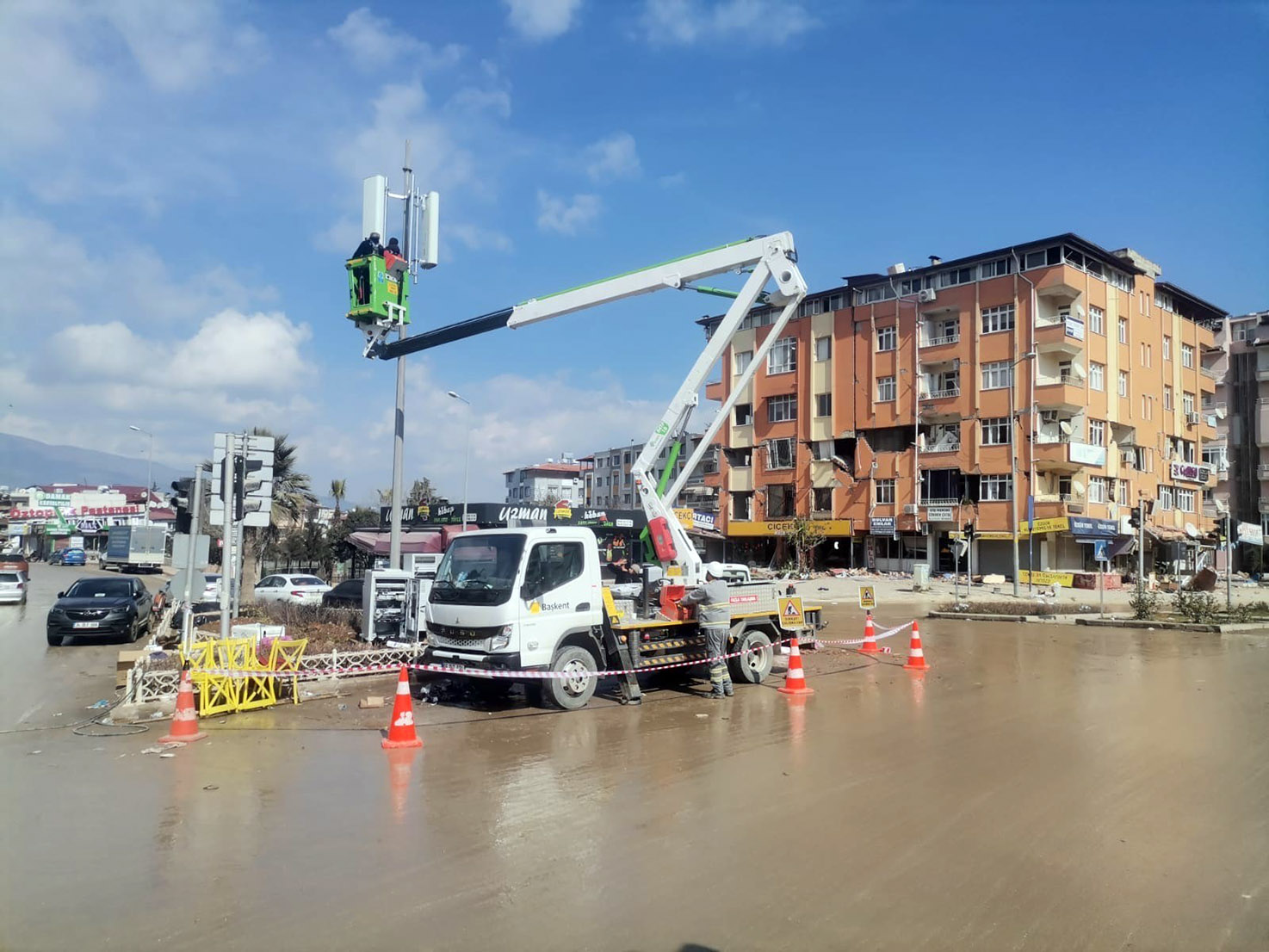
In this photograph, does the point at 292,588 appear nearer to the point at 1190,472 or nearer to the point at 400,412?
the point at 400,412

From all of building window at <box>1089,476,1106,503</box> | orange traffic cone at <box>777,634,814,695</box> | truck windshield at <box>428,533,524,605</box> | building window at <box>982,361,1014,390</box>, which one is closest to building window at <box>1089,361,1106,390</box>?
building window at <box>982,361,1014,390</box>

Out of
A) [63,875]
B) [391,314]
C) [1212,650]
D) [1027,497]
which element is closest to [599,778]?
[63,875]

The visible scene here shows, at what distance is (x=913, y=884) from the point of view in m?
5.43

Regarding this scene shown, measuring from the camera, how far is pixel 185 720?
9594 mm

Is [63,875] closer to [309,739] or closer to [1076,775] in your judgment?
[309,739]

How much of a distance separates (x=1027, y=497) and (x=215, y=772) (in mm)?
45929

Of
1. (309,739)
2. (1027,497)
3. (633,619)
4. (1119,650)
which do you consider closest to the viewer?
(309,739)

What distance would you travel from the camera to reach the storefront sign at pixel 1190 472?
56.6 metres

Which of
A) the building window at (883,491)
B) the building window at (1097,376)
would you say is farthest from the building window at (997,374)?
the building window at (883,491)

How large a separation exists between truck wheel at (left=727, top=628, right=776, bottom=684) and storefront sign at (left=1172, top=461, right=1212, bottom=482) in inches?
2108

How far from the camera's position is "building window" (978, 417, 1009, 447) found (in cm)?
4847

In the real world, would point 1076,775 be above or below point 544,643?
below

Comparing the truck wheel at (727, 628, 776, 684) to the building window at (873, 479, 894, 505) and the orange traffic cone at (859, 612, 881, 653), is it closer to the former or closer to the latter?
the orange traffic cone at (859, 612, 881, 653)

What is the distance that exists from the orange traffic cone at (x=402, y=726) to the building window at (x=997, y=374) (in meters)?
45.5
